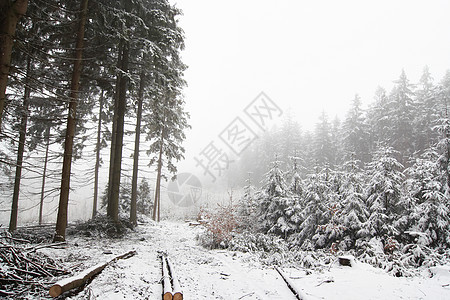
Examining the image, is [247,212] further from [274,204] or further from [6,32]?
[6,32]

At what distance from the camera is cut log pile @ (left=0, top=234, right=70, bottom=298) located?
427 centimetres

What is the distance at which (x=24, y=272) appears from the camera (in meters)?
4.82

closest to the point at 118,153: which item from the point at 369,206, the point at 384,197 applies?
the point at 369,206

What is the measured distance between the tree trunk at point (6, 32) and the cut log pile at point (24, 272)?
9.94 feet

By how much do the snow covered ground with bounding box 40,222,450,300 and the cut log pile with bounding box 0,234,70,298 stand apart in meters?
0.66

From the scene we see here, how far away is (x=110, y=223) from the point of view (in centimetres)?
1166

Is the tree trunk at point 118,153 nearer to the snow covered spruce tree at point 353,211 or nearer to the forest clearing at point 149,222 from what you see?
the forest clearing at point 149,222

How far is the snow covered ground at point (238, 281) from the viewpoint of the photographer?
205 inches

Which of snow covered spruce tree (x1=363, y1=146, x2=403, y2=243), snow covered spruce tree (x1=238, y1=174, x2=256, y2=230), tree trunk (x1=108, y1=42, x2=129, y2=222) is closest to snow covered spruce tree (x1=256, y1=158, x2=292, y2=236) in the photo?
snow covered spruce tree (x1=238, y1=174, x2=256, y2=230)

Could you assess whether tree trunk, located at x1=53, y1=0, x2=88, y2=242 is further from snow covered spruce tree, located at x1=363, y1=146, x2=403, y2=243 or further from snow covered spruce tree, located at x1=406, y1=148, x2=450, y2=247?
snow covered spruce tree, located at x1=406, y1=148, x2=450, y2=247

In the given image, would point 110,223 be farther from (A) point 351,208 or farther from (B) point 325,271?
(A) point 351,208

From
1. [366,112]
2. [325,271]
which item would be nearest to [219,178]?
[366,112]

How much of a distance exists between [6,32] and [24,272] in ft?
17.2

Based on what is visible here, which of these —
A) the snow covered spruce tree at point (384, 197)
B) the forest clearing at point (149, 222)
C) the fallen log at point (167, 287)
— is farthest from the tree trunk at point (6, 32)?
the snow covered spruce tree at point (384, 197)
